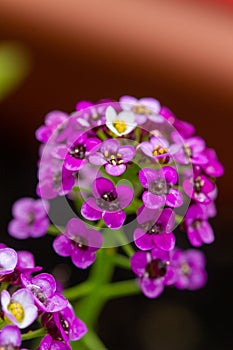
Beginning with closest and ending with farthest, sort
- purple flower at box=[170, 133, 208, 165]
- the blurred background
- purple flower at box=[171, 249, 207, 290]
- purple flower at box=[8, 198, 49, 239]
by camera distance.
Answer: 1. purple flower at box=[170, 133, 208, 165]
2. purple flower at box=[8, 198, 49, 239]
3. purple flower at box=[171, 249, 207, 290]
4. the blurred background

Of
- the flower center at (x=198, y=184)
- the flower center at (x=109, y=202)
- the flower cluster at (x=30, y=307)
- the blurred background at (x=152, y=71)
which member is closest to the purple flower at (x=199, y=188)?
the flower center at (x=198, y=184)

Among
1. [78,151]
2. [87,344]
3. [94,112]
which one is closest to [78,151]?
[78,151]

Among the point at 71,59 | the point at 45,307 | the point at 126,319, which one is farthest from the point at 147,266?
the point at 71,59

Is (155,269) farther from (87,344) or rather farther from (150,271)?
(87,344)

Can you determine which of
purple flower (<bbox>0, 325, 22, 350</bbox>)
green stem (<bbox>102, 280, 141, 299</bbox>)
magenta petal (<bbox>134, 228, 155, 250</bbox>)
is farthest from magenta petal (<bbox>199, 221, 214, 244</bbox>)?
purple flower (<bbox>0, 325, 22, 350</bbox>)

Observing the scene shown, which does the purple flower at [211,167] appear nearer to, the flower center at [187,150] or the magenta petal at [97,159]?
the flower center at [187,150]

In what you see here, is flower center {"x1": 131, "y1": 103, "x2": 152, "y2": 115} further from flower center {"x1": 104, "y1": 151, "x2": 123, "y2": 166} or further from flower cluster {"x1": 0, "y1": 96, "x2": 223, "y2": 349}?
flower center {"x1": 104, "y1": 151, "x2": 123, "y2": 166}

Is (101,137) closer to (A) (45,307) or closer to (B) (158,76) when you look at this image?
(A) (45,307)
